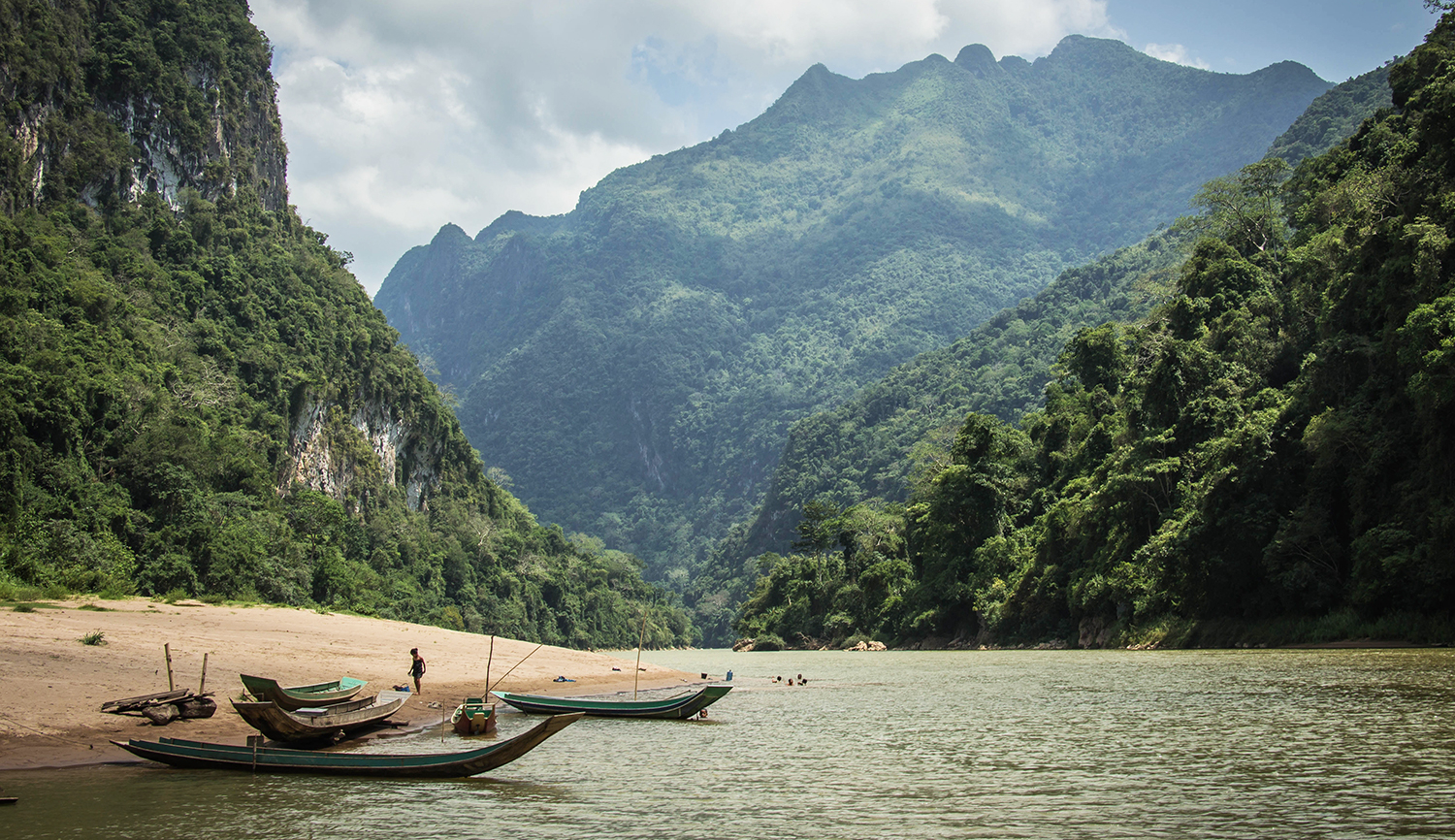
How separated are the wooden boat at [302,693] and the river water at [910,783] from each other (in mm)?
1676

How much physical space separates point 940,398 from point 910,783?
516 feet

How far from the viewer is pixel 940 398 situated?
167750mm

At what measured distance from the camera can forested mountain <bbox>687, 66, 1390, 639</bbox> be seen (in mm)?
138250

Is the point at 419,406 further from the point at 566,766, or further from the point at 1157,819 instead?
the point at 1157,819

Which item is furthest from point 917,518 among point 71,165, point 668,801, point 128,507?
point 668,801

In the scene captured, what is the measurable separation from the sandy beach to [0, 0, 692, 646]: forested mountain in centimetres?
637

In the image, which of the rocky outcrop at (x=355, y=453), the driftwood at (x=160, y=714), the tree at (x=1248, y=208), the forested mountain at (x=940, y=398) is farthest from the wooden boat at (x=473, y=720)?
the forested mountain at (x=940, y=398)

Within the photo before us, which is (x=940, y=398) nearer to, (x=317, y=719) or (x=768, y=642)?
(x=768, y=642)

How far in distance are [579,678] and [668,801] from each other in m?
23.4

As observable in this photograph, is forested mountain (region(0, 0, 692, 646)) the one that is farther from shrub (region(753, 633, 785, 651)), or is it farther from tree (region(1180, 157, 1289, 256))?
tree (region(1180, 157, 1289, 256))

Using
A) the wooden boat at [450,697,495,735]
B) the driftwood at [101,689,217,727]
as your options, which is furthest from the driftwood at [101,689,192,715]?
the wooden boat at [450,697,495,735]

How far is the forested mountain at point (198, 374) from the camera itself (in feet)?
149

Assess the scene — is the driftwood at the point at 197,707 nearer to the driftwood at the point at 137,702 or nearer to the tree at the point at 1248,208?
the driftwood at the point at 137,702

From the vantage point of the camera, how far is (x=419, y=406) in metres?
99.7
